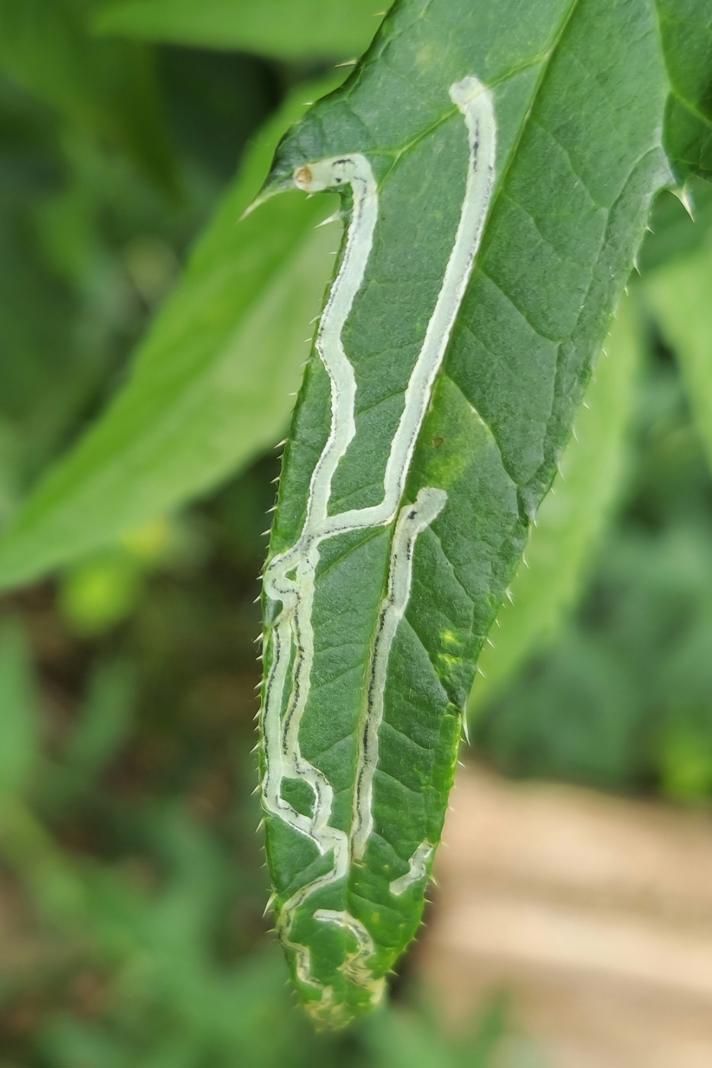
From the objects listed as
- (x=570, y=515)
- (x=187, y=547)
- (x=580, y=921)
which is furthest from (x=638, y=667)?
(x=570, y=515)

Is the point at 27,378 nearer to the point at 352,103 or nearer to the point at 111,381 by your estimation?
the point at 111,381

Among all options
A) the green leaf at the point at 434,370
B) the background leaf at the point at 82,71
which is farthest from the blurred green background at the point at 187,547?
the green leaf at the point at 434,370

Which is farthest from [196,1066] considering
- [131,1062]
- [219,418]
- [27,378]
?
[219,418]

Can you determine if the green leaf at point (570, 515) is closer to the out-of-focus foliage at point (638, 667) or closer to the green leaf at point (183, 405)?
the green leaf at point (183, 405)

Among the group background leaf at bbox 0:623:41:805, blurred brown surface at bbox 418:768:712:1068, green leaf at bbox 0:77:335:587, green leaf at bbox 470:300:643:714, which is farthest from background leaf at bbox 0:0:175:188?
blurred brown surface at bbox 418:768:712:1068

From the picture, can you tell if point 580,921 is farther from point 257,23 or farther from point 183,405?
point 257,23

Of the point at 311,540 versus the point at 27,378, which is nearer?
the point at 311,540

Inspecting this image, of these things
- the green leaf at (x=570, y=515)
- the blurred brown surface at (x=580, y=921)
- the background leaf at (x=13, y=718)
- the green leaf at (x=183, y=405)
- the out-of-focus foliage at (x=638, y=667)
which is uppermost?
the green leaf at (x=183, y=405)
